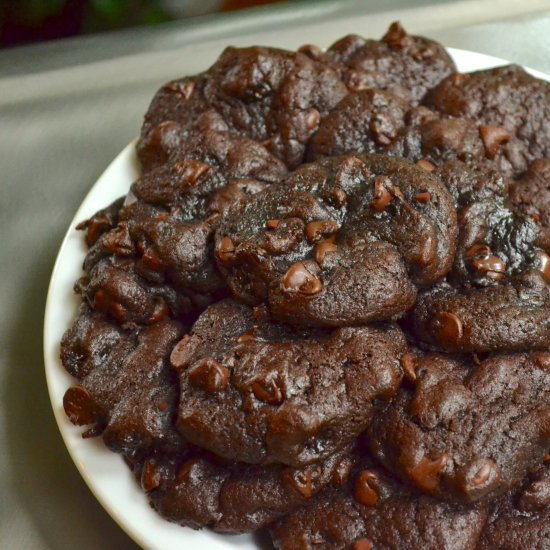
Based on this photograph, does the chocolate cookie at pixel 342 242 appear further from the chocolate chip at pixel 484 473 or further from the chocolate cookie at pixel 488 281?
the chocolate chip at pixel 484 473

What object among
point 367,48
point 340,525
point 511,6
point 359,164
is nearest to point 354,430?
point 340,525

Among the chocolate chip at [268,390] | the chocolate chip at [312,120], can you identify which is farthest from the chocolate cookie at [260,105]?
the chocolate chip at [268,390]

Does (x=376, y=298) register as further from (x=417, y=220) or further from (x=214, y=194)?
(x=214, y=194)

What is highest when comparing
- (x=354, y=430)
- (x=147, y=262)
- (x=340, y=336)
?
(x=147, y=262)

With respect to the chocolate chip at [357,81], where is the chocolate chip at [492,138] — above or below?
below

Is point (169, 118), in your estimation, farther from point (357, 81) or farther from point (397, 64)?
point (397, 64)

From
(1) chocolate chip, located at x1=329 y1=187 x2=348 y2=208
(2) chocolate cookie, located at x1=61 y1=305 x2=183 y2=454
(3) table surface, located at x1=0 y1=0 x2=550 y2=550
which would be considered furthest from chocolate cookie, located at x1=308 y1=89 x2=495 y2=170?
(3) table surface, located at x1=0 y1=0 x2=550 y2=550
